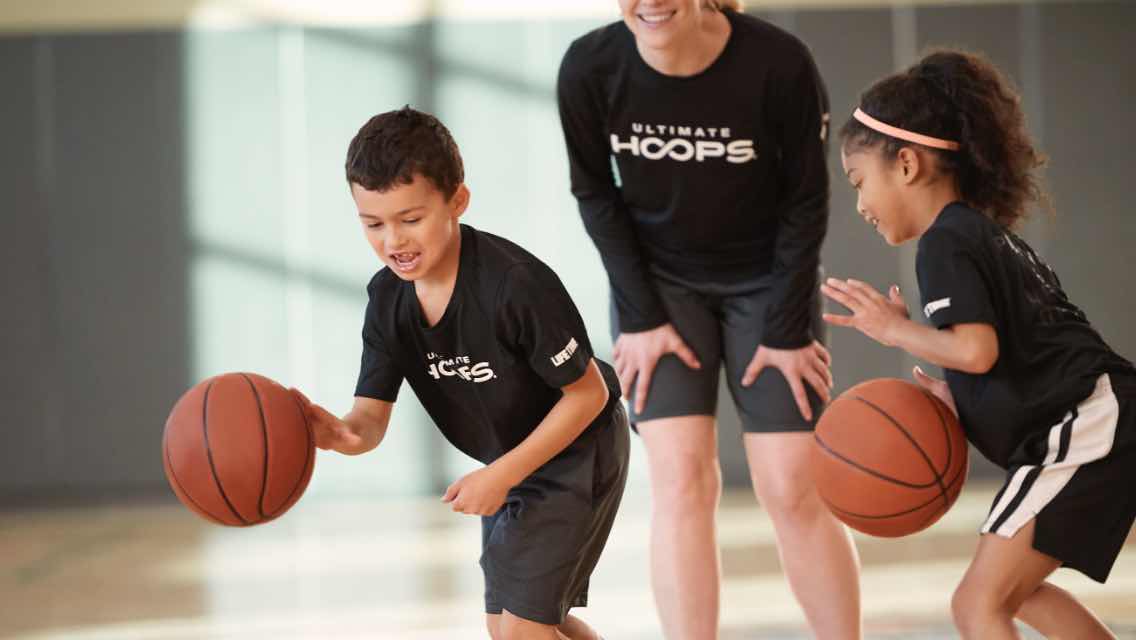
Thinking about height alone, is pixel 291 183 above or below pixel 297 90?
below

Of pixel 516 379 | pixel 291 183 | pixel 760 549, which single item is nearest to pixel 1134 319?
pixel 760 549

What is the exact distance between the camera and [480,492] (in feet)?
7.76

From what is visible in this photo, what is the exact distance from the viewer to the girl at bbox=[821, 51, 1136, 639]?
7.82ft

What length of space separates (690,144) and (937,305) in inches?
29.3

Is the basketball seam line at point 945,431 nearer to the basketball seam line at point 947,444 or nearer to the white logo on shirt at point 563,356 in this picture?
the basketball seam line at point 947,444

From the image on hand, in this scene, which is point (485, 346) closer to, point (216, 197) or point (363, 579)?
point (363, 579)

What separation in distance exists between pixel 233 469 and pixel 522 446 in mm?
523

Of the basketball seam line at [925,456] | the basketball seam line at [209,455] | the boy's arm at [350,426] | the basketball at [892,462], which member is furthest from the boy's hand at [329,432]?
the basketball seam line at [925,456]

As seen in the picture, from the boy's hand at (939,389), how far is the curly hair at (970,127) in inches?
13.3

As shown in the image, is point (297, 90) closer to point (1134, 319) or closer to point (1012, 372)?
point (1134, 319)

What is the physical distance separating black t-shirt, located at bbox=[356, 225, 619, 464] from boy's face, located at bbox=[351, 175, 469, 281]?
0.10 meters

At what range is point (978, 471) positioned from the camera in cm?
685

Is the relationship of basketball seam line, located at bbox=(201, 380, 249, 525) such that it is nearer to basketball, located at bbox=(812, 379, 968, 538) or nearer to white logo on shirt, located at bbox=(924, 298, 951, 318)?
basketball, located at bbox=(812, 379, 968, 538)

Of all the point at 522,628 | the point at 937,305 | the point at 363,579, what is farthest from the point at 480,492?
the point at 363,579
